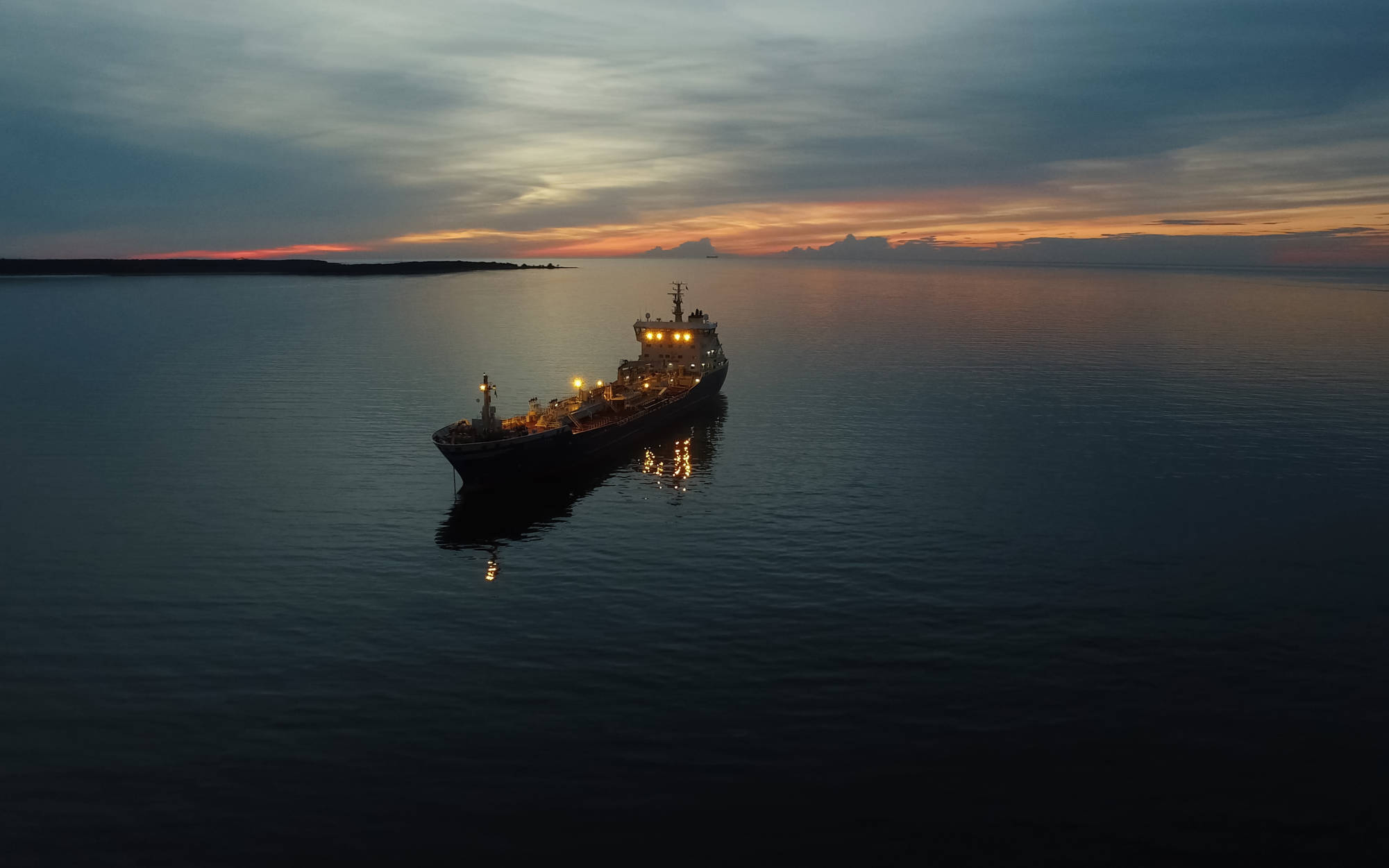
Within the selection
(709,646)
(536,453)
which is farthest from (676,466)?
(709,646)

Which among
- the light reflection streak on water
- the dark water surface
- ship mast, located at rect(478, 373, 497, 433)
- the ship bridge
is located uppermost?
the ship bridge

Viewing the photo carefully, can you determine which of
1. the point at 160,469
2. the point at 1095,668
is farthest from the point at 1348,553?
the point at 160,469

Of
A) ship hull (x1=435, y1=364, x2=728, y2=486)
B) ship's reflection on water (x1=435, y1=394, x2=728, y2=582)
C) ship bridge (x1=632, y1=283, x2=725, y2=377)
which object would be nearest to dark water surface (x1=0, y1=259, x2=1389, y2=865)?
ship's reflection on water (x1=435, y1=394, x2=728, y2=582)

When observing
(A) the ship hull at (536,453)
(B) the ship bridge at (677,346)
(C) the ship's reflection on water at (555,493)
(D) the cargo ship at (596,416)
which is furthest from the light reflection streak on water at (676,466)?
(B) the ship bridge at (677,346)

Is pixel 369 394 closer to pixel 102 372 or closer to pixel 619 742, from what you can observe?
pixel 102 372

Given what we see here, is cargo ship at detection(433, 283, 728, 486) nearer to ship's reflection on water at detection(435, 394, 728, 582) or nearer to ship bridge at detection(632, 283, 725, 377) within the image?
ship bridge at detection(632, 283, 725, 377)

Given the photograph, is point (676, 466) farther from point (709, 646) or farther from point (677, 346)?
point (677, 346)
